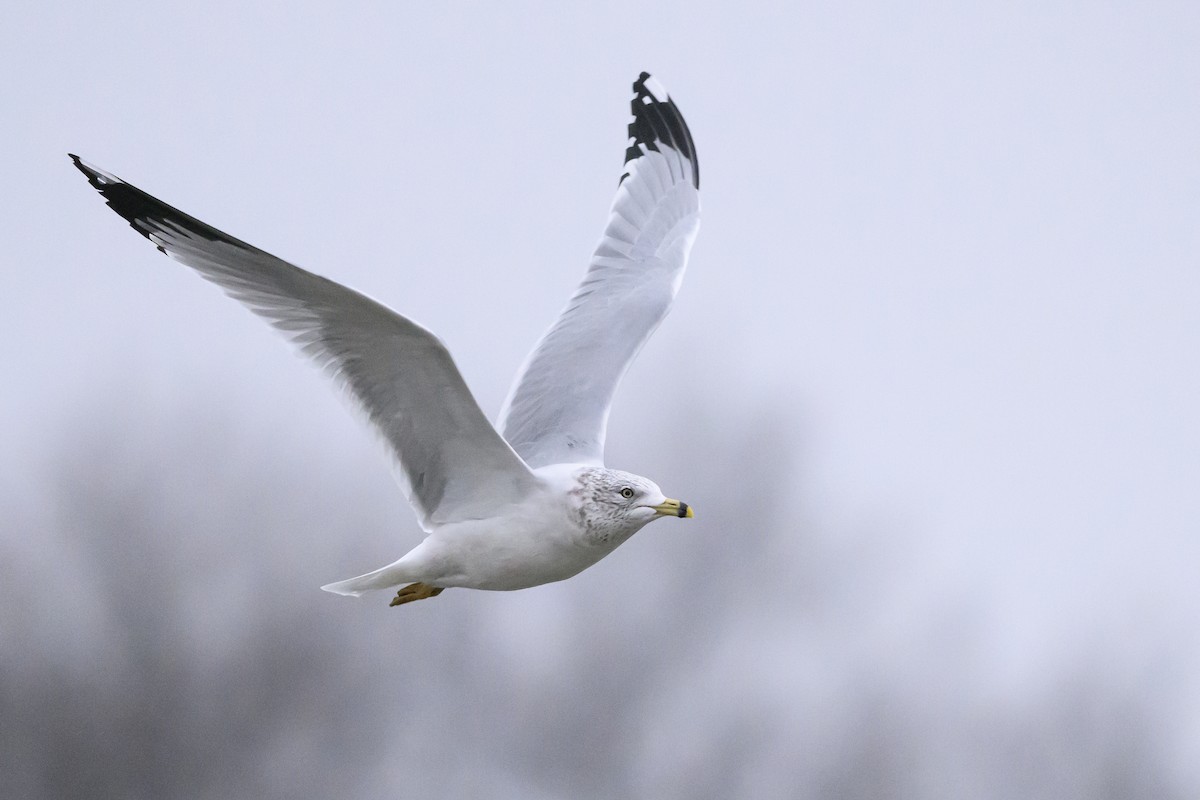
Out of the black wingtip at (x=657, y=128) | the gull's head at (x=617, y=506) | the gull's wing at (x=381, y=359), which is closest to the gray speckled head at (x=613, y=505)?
the gull's head at (x=617, y=506)

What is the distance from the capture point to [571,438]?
214 inches

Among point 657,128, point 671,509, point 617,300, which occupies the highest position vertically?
point 657,128

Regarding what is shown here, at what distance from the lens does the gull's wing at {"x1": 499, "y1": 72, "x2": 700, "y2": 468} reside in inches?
218

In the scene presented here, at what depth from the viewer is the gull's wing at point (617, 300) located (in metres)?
5.54

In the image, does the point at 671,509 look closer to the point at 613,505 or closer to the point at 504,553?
the point at 613,505

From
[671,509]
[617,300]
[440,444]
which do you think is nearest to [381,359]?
[440,444]

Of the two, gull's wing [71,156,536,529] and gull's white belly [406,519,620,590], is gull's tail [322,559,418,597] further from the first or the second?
gull's wing [71,156,536,529]

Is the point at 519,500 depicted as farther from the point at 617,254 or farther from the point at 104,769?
the point at 104,769

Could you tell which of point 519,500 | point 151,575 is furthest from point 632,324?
point 151,575

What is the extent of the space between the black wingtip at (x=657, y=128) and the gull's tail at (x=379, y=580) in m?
2.73

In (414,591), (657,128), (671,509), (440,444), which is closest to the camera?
(671,509)

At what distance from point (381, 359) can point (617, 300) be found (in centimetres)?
166

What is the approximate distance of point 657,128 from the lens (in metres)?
7.28

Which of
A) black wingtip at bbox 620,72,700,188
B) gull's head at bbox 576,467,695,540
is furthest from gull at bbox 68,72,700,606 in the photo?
black wingtip at bbox 620,72,700,188
